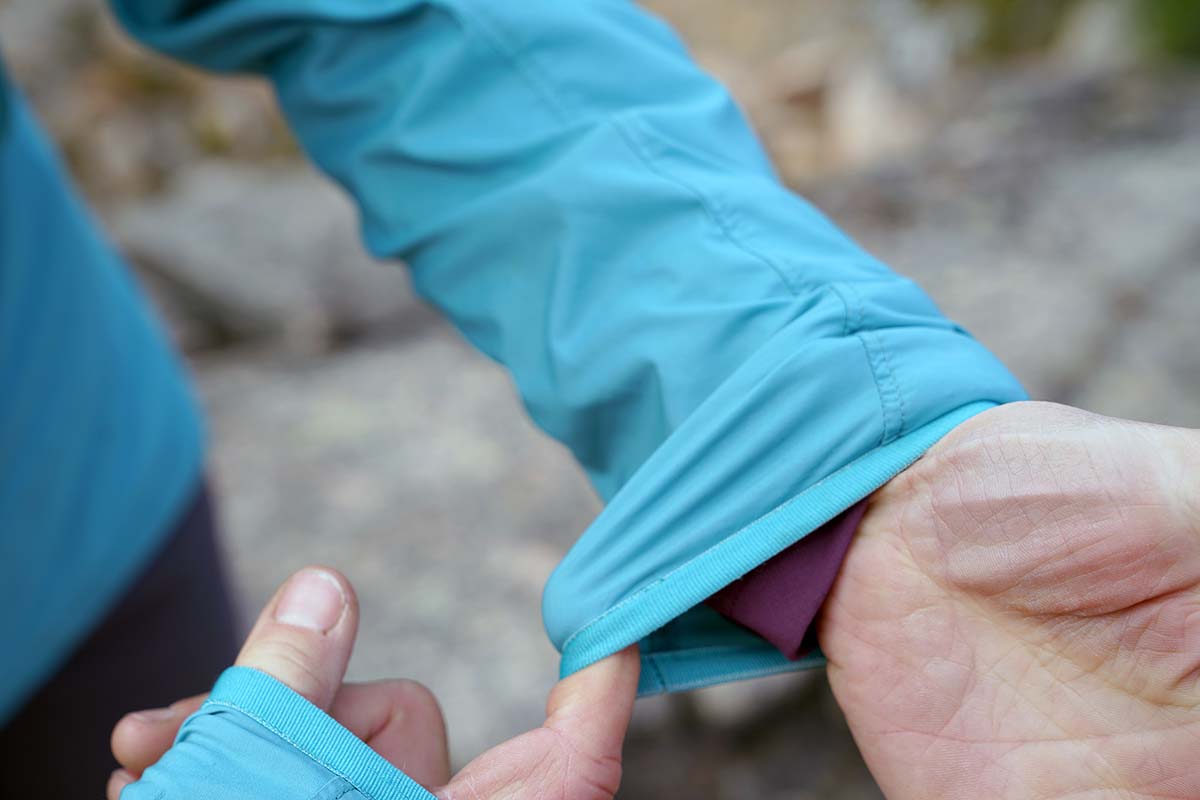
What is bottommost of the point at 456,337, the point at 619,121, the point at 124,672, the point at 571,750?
the point at 456,337

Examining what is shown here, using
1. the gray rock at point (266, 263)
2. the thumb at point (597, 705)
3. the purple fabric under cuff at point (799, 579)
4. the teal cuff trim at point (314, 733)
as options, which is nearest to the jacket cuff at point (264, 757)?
the teal cuff trim at point (314, 733)

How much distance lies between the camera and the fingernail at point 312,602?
86cm

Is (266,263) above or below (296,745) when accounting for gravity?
below

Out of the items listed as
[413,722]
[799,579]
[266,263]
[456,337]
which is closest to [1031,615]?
[799,579]

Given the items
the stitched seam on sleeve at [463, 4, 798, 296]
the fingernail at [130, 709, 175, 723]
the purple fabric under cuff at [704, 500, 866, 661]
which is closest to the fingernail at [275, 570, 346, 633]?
the fingernail at [130, 709, 175, 723]

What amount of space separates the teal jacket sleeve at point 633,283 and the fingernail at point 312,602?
0.20 meters

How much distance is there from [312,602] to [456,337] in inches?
94.9

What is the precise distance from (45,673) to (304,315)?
89.9 inches

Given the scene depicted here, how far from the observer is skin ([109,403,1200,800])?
2.72ft

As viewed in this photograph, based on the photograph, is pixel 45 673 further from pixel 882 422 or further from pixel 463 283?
pixel 882 422

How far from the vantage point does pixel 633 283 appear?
94 cm

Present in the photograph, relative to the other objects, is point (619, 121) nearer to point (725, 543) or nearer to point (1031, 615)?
point (725, 543)

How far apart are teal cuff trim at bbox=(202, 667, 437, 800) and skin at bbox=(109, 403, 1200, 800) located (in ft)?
0.09

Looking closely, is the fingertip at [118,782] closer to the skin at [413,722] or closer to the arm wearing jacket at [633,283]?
the skin at [413,722]
